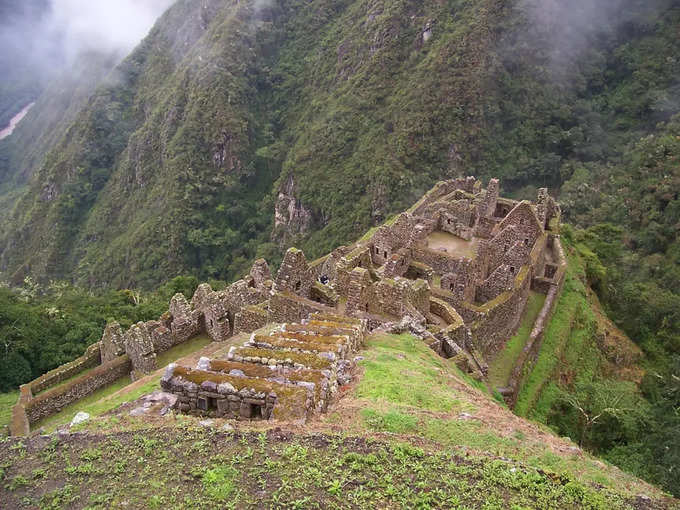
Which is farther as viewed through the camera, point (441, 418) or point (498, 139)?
point (498, 139)

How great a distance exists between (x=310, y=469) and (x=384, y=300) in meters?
8.27

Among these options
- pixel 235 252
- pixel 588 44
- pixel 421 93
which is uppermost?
pixel 588 44

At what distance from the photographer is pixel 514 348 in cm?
1975

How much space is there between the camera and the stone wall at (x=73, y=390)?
1454cm

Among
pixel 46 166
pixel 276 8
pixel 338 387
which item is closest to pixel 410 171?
pixel 338 387

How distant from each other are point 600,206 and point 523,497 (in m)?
53.9

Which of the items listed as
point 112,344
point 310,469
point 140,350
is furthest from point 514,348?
point 310,469

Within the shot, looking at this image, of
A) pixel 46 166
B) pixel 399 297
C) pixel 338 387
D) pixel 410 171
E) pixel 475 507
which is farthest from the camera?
pixel 46 166

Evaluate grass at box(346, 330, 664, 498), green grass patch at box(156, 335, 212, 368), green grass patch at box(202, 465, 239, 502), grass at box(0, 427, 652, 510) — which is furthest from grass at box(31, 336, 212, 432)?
green grass patch at box(202, 465, 239, 502)

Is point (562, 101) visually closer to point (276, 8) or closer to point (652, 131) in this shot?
point (652, 131)

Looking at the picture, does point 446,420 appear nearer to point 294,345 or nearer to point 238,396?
point 294,345

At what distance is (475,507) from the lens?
604cm

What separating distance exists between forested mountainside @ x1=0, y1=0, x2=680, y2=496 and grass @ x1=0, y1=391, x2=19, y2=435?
32149 millimetres

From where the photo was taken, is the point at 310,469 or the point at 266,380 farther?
the point at 266,380
